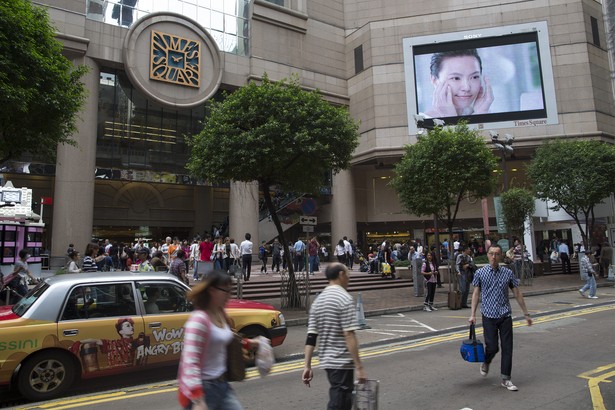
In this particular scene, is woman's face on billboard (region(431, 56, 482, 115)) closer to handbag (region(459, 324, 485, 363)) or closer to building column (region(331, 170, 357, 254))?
building column (region(331, 170, 357, 254))

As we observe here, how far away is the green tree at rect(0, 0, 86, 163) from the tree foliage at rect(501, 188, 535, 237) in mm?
19694

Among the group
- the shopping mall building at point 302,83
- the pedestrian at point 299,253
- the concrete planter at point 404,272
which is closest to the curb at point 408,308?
the concrete planter at point 404,272

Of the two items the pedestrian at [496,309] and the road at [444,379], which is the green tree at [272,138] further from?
the pedestrian at [496,309]

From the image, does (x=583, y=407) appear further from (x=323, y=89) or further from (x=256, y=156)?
(x=323, y=89)

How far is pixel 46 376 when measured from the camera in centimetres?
558

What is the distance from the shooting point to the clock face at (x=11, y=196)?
15675mm

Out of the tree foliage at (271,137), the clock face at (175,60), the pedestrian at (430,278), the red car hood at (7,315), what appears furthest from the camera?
the clock face at (175,60)

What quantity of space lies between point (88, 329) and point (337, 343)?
407cm

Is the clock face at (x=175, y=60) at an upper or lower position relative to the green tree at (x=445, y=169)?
upper

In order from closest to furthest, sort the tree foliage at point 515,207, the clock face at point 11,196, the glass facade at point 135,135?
the clock face at point 11,196 → the tree foliage at point 515,207 → the glass facade at point 135,135

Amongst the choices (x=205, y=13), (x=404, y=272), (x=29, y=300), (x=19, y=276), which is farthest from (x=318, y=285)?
(x=205, y=13)

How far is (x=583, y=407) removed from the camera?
4605mm

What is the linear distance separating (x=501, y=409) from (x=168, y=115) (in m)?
29.7

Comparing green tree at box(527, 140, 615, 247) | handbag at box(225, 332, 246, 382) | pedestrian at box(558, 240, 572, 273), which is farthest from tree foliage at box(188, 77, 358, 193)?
pedestrian at box(558, 240, 572, 273)
